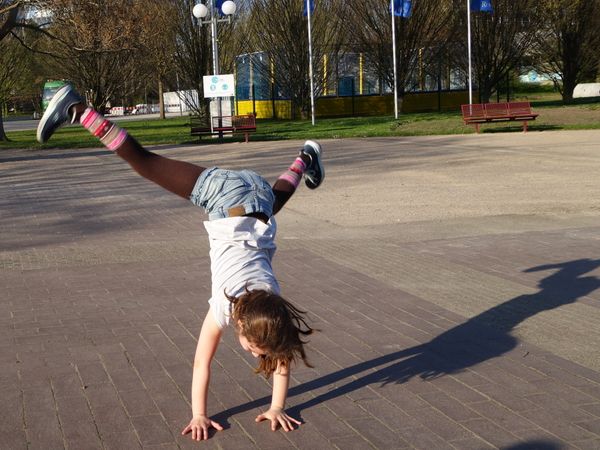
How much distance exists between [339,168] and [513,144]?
6530 mm

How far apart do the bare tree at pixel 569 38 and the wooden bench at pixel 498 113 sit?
1946cm

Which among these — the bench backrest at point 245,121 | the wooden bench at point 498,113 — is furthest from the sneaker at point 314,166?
the bench backrest at point 245,121

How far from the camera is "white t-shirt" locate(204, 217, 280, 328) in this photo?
3641 mm

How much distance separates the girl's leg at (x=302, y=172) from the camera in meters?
4.21

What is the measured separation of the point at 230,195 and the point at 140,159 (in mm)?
453

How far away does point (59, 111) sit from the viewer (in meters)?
3.92

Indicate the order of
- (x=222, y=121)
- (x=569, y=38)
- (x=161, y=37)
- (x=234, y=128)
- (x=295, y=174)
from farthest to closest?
(x=569, y=38) → (x=161, y=37) → (x=222, y=121) → (x=234, y=128) → (x=295, y=174)

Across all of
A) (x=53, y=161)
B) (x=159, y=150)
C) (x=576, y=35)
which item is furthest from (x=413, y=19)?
(x=53, y=161)

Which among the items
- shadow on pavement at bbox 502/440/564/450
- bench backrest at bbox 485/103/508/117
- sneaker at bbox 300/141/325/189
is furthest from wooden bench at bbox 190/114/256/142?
shadow on pavement at bbox 502/440/564/450

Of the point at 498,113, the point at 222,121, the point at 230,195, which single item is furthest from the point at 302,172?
the point at 222,121

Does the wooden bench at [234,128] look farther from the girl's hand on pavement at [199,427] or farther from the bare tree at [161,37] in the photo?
the girl's hand on pavement at [199,427]

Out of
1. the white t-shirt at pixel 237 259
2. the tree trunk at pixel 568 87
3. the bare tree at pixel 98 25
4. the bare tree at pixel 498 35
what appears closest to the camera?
the white t-shirt at pixel 237 259

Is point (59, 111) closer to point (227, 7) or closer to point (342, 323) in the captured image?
point (342, 323)

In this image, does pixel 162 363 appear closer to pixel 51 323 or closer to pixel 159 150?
pixel 51 323
